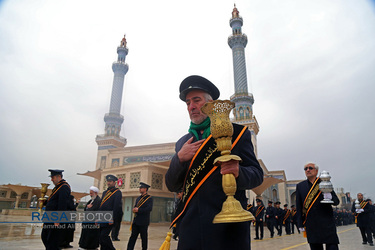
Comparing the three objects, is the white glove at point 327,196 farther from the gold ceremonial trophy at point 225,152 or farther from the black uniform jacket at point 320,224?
the gold ceremonial trophy at point 225,152

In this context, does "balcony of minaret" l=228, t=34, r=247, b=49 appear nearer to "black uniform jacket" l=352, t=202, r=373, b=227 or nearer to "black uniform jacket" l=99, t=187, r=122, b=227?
"black uniform jacket" l=352, t=202, r=373, b=227

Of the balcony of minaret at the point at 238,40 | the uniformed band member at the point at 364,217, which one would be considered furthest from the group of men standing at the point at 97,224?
the balcony of minaret at the point at 238,40

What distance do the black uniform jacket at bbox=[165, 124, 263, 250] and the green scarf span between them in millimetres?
201

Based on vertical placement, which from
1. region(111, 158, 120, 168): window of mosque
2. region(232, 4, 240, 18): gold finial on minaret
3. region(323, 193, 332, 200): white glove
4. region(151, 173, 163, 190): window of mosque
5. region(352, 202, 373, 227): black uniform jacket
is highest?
region(232, 4, 240, 18): gold finial on minaret

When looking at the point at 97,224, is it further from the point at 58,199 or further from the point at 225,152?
the point at 225,152

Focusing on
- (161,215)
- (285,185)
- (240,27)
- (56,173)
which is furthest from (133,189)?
(285,185)

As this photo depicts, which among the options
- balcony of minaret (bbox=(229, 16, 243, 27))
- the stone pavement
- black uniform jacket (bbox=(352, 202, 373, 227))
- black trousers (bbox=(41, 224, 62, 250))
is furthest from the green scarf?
balcony of minaret (bbox=(229, 16, 243, 27))

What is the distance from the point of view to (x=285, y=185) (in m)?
38.9

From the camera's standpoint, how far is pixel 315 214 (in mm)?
3359

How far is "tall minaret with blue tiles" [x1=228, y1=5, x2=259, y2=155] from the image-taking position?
26.4 metres

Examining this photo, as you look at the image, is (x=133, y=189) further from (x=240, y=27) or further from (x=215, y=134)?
(x=240, y=27)

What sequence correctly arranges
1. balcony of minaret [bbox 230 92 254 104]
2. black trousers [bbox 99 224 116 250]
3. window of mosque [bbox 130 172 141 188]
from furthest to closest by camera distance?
balcony of minaret [bbox 230 92 254 104] → window of mosque [bbox 130 172 141 188] → black trousers [bbox 99 224 116 250]

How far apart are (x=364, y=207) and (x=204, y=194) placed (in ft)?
27.7

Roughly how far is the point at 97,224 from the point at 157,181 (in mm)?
15501
